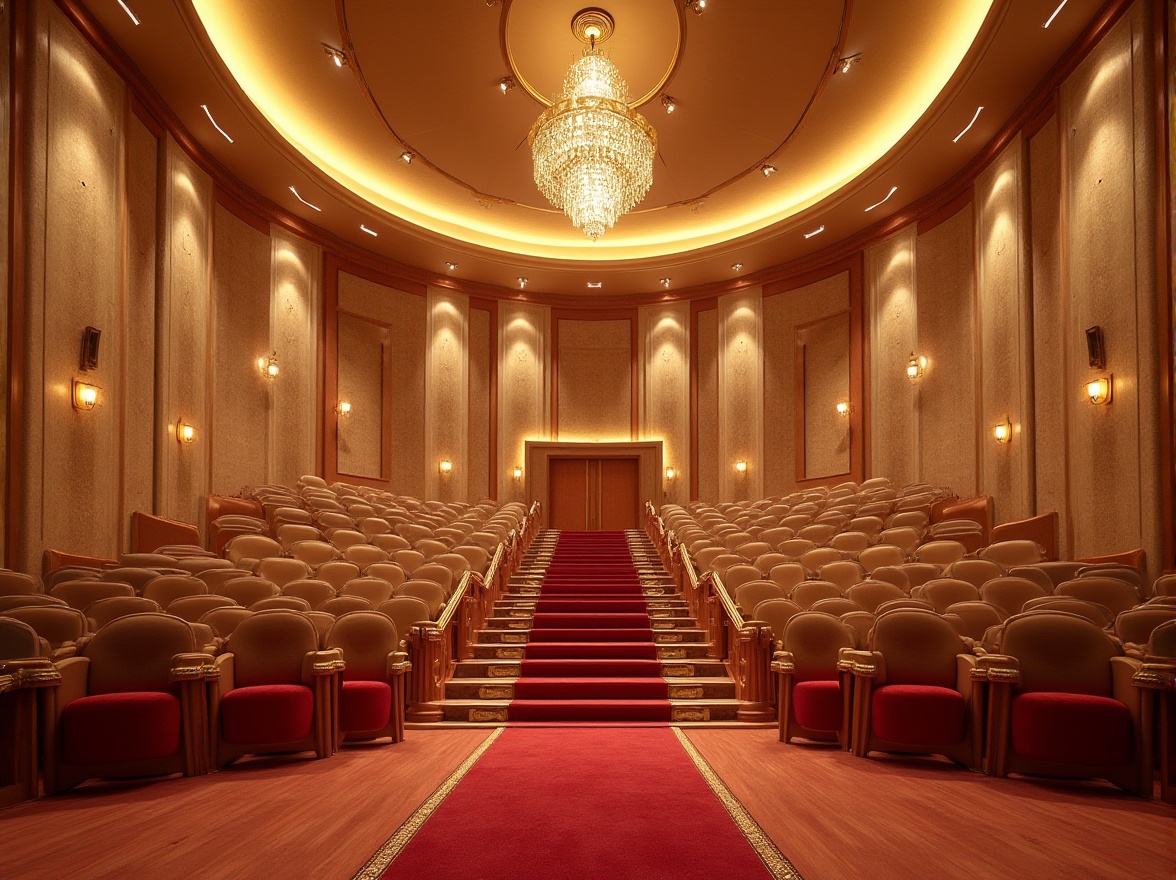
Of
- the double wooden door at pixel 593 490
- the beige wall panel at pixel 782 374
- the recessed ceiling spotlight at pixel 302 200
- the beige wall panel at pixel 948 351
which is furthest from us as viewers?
the double wooden door at pixel 593 490

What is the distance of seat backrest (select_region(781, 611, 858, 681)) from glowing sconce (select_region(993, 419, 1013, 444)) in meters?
5.12

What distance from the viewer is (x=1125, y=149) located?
271 inches

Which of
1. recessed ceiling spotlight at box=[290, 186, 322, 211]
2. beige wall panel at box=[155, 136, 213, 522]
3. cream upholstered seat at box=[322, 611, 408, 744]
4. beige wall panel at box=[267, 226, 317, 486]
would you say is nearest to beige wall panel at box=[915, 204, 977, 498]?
cream upholstered seat at box=[322, 611, 408, 744]

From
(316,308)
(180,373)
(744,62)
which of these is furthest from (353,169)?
(744,62)

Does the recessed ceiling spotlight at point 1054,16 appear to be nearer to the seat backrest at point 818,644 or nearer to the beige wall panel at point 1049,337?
the beige wall panel at point 1049,337

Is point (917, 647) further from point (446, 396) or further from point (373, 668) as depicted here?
point (446, 396)

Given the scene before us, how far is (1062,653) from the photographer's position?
389 centimetres

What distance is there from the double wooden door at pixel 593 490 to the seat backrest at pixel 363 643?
395 inches

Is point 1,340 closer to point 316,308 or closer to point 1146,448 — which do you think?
point 316,308

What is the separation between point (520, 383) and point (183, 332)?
6.57m

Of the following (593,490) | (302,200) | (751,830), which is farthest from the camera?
(593,490)

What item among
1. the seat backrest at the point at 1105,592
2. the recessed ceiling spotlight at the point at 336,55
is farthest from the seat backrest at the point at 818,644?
the recessed ceiling spotlight at the point at 336,55

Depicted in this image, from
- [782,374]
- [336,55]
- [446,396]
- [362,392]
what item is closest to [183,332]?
[336,55]

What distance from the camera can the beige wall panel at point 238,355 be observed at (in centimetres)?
1009
